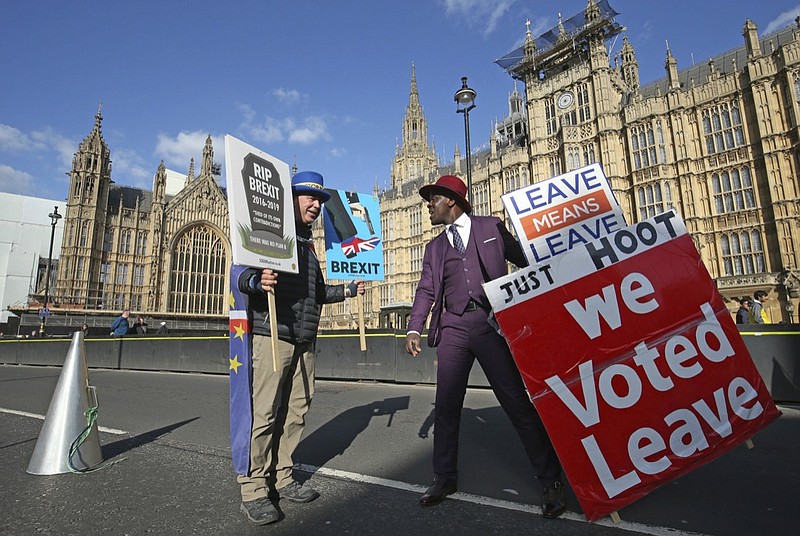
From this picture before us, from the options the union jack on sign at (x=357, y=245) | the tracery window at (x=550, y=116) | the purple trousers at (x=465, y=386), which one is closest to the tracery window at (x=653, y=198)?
the tracery window at (x=550, y=116)

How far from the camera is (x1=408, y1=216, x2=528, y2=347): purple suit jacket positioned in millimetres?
3021

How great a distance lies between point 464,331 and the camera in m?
2.88

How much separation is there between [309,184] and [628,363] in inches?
99.7

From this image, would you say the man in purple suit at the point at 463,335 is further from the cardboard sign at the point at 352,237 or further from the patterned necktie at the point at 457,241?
the cardboard sign at the point at 352,237

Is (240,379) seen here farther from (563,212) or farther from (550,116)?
(550,116)

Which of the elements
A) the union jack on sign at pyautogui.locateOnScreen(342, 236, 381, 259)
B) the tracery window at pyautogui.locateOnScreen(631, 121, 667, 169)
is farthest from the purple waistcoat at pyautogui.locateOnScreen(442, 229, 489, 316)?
the tracery window at pyautogui.locateOnScreen(631, 121, 667, 169)

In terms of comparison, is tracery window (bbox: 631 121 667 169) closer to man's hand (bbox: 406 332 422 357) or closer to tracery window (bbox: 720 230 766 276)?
tracery window (bbox: 720 230 766 276)

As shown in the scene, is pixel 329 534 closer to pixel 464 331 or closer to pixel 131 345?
pixel 464 331

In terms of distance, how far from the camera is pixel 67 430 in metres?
3.53

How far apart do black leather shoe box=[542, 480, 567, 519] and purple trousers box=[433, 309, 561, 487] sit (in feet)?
0.37

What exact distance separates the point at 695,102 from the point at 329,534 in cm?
3466

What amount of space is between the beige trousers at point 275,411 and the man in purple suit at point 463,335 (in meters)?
0.80

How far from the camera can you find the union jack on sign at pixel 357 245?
5.71 meters

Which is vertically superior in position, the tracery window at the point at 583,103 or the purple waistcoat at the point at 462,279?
the tracery window at the point at 583,103
